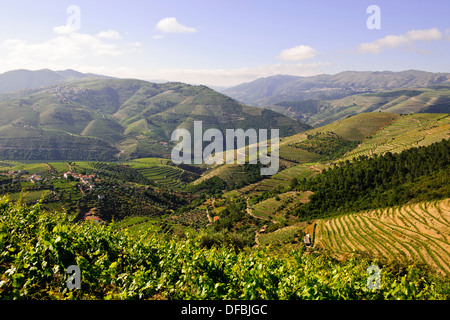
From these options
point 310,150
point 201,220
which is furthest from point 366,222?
point 310,150

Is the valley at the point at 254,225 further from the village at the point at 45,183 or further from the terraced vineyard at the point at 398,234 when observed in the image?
the village at the point at 45,183

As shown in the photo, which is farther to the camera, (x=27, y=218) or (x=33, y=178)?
(x=33, y=178)

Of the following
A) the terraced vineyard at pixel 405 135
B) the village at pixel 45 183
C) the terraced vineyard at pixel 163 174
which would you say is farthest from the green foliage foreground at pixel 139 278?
the terraced vineyard at pixel 163 174

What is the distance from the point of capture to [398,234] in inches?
1783

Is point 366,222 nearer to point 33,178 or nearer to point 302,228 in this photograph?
point 302,228

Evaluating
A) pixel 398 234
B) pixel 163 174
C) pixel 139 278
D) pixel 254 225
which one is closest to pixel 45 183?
pixel 163 174

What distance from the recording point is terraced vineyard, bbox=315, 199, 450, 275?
38656mm

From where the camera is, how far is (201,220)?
9056 cm

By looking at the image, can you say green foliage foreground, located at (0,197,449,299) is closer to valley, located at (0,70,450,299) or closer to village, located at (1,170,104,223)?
valley, located at (0,70,450,299)

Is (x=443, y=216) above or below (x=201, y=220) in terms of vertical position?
above

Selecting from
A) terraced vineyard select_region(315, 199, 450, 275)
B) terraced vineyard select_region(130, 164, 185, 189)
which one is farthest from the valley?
terraced vineyard select_region(130, 164, 185, 189)

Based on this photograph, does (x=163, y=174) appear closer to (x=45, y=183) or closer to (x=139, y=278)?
(x=45, y=183)

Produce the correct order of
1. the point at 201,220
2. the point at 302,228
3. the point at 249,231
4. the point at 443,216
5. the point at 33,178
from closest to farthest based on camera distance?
1. the point at 443,216
2. the point at 302,228
3. the point at 249,231
4. the point at 201,220
5. the point at 33,178
